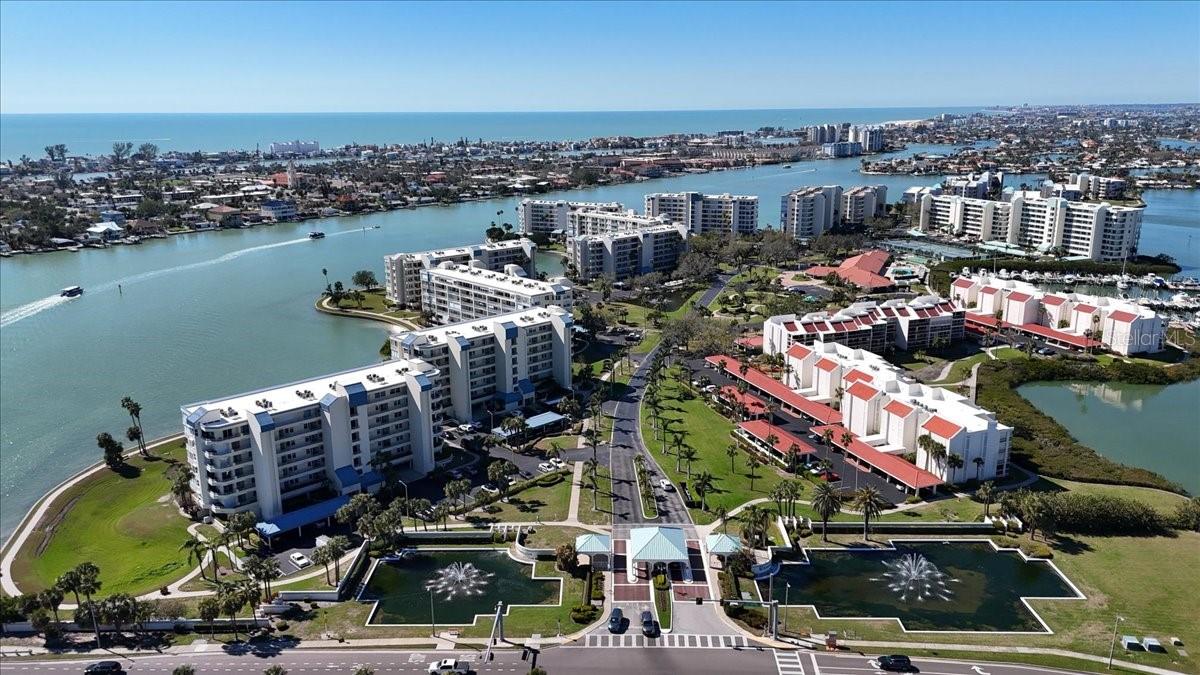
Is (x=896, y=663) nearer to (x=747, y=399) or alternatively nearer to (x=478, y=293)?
(x=747, y=399)

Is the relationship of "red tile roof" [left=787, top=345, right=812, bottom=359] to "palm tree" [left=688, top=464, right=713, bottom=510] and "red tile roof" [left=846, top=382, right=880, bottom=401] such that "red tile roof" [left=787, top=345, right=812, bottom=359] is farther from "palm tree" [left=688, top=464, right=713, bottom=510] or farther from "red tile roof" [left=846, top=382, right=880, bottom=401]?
"palm tree" [left=688, top=464, right=713, bottom=510]

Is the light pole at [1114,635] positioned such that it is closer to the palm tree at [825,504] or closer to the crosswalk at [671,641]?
the palm tree at [825,504]

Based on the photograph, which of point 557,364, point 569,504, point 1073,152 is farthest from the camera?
point 1073,152

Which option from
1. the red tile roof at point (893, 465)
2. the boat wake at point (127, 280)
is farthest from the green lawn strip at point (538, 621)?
the boat wake at point (127, 280)

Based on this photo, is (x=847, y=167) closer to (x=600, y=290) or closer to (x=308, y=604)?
(x=600, y=290)

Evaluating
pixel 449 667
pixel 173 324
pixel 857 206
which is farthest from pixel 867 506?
pixel 857 206

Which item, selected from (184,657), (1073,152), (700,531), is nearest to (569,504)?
(700,531)

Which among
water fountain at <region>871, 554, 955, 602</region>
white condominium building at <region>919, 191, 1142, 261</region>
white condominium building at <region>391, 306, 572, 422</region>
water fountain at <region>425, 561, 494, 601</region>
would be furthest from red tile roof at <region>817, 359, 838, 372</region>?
white condominium building at <region>919, 191, 1142, 261</region>
